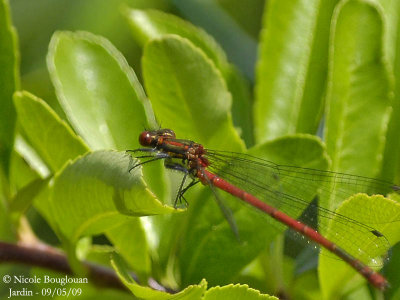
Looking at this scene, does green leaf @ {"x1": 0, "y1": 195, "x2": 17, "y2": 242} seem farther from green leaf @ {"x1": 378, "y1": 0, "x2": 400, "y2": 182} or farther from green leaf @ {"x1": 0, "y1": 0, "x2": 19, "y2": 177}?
green leaf @ {"x1": 378, "y1": 0, "x2": 400, "y2": 182}

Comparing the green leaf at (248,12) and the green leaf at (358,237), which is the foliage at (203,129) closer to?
the green leaf at (358,237)

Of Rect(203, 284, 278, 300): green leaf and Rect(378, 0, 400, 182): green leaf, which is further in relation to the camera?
Rect(378, 0, 400, 182): green leaf

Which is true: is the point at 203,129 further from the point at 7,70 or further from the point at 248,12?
the point at 248,12

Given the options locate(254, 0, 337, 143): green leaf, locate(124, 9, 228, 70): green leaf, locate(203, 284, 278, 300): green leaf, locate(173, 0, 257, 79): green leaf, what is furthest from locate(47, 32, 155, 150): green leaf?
locate(173, 0, 257, 79): green leaf

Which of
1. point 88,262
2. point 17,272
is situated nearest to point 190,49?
point 88,262

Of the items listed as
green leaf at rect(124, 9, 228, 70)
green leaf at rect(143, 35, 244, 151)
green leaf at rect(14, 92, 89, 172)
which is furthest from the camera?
green leaf at rect(124, 9, 228, 70)

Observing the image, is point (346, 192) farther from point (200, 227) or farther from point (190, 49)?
point (190, 49)

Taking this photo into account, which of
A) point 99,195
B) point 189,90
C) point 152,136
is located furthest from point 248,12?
point 99,195
